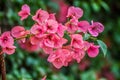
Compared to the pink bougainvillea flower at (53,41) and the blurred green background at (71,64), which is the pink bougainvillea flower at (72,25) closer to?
the pink bougainvillea flower at (53,41)

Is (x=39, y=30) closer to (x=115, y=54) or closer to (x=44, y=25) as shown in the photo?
(x=44, y=25)

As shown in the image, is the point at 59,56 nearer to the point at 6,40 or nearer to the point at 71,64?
the point at 6,40

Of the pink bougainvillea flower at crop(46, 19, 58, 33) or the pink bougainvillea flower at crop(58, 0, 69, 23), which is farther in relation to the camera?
the pink bougainvillea flower at crop(58, 0, 69, 23)

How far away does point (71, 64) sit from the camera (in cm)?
308

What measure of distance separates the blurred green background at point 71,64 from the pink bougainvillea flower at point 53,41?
360mm

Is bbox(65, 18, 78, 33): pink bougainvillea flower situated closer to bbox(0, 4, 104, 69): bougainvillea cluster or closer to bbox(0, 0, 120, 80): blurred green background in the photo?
bbox(0, 4, 104, 69): bougainvillea cluster

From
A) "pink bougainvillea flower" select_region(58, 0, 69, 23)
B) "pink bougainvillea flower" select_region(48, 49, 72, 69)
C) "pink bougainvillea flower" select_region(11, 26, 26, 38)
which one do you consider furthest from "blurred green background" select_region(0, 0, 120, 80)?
"pink bougainvillea flower" select_region(48, 49, 72, 69)

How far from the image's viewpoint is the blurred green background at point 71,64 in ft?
7.89

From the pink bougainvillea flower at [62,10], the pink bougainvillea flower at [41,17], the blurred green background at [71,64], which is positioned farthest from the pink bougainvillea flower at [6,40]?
the pink bougainvillea flower at [62,10]

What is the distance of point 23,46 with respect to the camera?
2482 millimetres

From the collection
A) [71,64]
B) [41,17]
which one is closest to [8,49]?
[41,17]

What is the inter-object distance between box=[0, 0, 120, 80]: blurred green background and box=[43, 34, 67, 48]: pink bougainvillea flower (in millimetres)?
360

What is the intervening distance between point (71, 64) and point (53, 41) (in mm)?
1618

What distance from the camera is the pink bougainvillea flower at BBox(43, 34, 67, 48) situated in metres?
1.47
